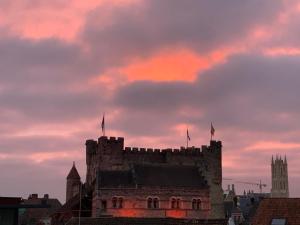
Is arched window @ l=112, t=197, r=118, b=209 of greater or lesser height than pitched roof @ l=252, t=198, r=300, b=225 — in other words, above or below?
above

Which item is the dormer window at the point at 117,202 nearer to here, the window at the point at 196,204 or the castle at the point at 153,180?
the castle at the point at 153,180

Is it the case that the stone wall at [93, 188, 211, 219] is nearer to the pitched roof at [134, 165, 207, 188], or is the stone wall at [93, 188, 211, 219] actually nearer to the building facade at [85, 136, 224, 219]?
the building facade at [85, 136, 224, 219]

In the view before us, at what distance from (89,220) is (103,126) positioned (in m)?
24.1

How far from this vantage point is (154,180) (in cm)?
8600

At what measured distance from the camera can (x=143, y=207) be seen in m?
83.6

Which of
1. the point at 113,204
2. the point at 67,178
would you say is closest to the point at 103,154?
the point at 113,204

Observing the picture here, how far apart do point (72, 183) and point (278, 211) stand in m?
61.7

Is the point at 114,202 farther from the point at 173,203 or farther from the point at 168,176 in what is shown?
the point at 168,176

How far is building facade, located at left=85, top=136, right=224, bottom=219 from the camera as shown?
82.9m

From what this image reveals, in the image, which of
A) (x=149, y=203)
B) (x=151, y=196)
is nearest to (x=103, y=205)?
(x=149, y=203)

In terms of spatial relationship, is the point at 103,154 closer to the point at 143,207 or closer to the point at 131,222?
the point at 143,207

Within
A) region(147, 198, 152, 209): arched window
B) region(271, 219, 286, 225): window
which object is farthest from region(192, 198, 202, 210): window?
region(271, 219, 286, 225): window

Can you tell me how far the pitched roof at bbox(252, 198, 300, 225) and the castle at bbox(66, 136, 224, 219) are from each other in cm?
3529

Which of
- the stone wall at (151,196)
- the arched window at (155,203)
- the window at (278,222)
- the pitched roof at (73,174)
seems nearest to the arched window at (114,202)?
the stone wall at (151,196)
